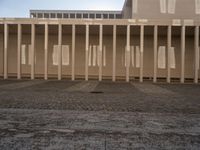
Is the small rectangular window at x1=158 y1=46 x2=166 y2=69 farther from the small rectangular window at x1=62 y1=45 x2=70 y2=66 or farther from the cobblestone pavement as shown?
the cobblestone pavement

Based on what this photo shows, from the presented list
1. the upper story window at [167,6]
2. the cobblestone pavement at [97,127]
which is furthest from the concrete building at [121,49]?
the cobblestone pavement at [97,127]

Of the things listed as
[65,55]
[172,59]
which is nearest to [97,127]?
[65,55]

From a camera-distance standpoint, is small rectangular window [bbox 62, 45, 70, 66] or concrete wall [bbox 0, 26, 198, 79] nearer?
concrete wall [bbox 0, 26, 198, 79]

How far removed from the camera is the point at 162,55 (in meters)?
31.7

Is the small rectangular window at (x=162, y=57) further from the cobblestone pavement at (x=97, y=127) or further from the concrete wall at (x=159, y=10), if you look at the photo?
the cobblestone pavement at (x=97, y=127)

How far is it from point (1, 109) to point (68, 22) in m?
18.8

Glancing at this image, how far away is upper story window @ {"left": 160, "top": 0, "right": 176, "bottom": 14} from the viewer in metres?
32.1

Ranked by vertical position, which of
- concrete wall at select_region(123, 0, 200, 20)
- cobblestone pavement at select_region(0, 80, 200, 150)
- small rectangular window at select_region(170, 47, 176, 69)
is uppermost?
concrete wall at select_region(123, 0, 200, 20)

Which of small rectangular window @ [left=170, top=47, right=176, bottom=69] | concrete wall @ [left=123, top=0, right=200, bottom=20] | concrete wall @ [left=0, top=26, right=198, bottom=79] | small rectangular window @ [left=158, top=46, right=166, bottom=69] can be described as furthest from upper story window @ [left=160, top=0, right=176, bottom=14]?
small rectangular window @ [left=170, top=47, right=176, bottom=69]

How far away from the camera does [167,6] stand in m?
32.1

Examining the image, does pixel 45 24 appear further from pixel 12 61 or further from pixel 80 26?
pixel 12 61

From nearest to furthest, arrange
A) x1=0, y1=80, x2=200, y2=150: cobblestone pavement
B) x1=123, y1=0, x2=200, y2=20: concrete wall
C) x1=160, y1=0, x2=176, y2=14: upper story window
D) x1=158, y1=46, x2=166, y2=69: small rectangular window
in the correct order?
x1=0, y1=80, x2=200, y2=150: cobblestone pavement
x1=158, y1=46, x2=166, y2=69: small rectangular window
x1=123, y1=0, x2=200, y2=20: concrete wall
x1=160, y1=0, x2=176, y2=14: upper story window

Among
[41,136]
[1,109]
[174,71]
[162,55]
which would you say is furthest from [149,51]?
[41,136]

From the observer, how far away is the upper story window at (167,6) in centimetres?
3206
